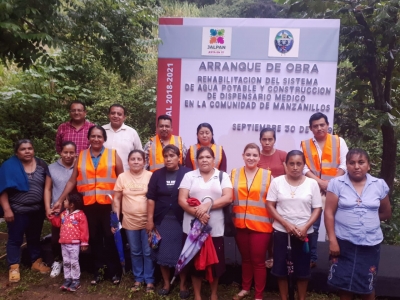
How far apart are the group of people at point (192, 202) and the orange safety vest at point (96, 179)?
0.03ft

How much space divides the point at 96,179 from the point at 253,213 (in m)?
1.70

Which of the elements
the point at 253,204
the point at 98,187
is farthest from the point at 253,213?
the point at 98,187

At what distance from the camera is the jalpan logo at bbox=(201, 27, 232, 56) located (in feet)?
17.9

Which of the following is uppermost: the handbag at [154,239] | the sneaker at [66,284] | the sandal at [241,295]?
the handbag at [154,239]

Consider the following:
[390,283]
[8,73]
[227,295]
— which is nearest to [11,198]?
[227,295]

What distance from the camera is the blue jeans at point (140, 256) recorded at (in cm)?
403

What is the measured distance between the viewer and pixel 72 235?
13.3 ft

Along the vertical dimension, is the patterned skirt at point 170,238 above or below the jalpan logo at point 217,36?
below

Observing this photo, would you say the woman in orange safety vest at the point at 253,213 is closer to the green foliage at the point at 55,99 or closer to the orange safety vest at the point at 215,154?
the orange safety vest at the point at 215,154

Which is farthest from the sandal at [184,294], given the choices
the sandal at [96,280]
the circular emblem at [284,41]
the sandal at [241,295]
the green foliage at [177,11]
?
the green foliage at [177,11]

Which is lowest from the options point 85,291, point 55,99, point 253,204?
point 85,291

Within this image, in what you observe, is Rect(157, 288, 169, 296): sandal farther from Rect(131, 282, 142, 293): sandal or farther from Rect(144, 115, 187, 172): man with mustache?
Rect(144, 115, 187, 172): man with mustache

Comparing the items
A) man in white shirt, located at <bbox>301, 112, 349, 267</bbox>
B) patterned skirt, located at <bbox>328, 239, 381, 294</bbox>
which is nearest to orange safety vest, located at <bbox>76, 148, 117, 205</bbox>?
man in white shirt, located at <bbox>301, 112, 349, 267</bbox>

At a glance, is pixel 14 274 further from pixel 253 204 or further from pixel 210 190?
pixel 253 204
